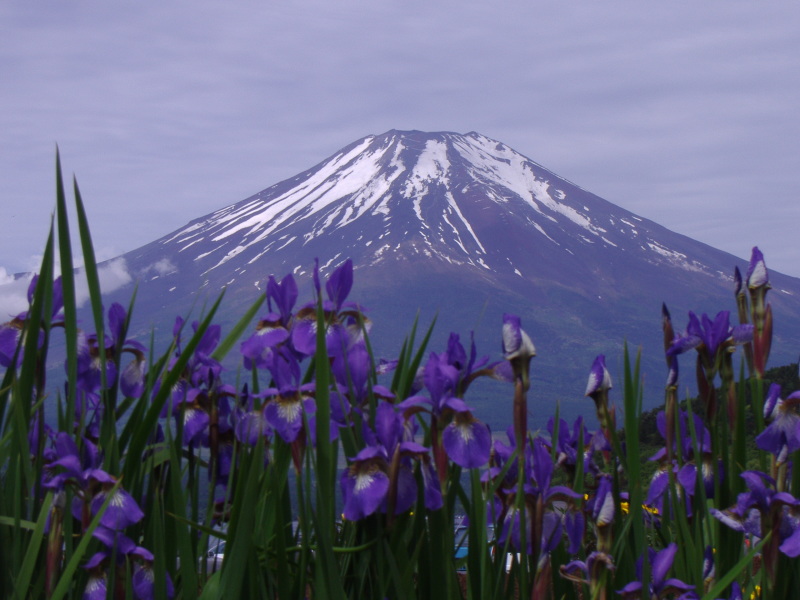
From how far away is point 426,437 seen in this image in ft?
6.56

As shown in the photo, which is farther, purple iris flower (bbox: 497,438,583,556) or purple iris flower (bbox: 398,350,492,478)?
purple iris flower (bbox: 497,438,583,556)

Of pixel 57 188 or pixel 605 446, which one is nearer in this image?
pixel 57 188

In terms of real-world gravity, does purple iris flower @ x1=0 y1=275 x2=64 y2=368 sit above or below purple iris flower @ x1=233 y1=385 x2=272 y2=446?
above

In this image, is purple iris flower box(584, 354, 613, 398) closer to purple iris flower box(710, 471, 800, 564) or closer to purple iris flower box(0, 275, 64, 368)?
purple iris flower box(710, 471, 800, 564)

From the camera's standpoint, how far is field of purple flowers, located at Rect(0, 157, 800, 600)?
1830mm

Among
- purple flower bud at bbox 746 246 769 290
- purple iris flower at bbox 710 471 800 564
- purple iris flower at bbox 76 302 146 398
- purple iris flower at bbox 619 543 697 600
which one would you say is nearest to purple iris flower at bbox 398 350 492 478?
purple iris flower at bbox 619 543 697 600

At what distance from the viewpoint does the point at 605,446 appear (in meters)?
2.76

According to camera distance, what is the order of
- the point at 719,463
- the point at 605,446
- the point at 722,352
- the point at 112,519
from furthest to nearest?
the point at 605,446
the point at 719,463
the point at 722,352
the point at 112,519


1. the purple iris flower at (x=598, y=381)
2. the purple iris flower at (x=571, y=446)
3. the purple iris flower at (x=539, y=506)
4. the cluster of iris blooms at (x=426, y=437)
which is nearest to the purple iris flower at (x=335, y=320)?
the cluster of iris blooms at (x=426, y=437)

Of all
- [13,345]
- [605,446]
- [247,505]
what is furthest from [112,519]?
[605,446]

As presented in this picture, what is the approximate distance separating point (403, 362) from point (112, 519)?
31.9 inches

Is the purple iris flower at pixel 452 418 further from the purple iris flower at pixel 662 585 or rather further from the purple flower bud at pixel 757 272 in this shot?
the purple flower bud at pixel 757 272

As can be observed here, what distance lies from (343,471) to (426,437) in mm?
252

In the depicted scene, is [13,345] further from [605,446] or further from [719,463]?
[719,463]
